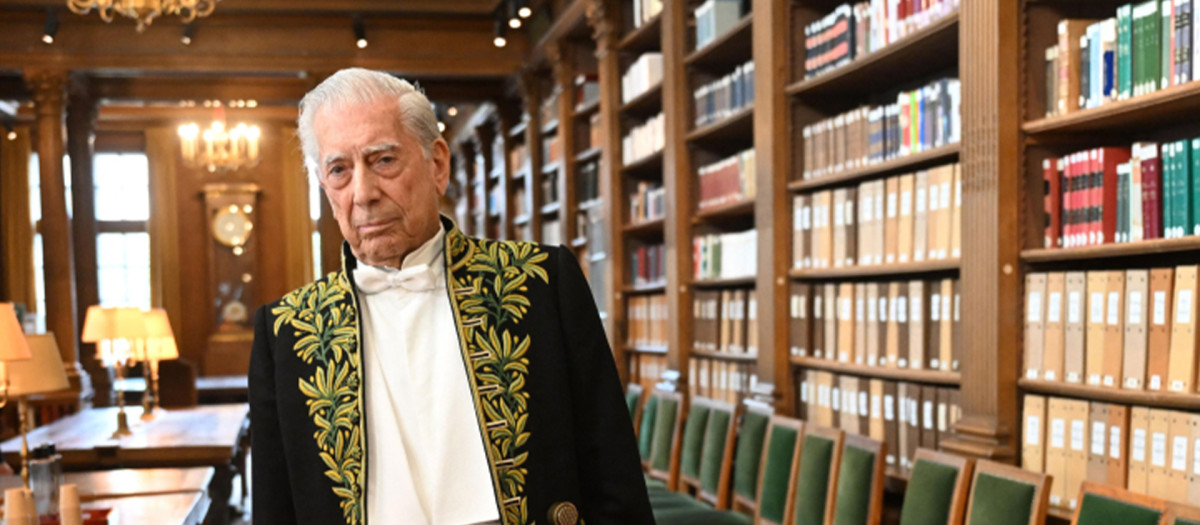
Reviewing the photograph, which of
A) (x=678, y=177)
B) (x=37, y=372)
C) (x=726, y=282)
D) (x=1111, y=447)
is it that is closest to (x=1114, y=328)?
(x=1111, y=447)

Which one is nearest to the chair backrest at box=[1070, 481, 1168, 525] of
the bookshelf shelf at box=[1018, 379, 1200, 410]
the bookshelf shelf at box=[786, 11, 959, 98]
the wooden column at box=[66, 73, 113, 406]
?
the bookshelf shelf at box=[1018, 379, 1200, 410]

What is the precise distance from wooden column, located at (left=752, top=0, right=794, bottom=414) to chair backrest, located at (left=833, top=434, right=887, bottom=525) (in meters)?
1.17

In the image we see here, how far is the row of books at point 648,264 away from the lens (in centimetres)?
658

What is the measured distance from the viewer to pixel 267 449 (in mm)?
1496

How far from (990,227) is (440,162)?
217 cm

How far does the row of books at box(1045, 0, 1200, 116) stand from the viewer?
107 inches

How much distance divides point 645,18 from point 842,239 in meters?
2.50

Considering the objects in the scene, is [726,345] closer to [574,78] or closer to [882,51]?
[882,51]

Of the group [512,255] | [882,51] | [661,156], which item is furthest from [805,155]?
[512,255]

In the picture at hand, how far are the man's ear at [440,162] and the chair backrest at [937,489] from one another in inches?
79.7

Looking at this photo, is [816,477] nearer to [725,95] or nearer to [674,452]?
[674,452]

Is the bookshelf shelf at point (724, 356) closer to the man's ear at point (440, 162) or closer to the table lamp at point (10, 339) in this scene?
the table lamp at point (10, 339)

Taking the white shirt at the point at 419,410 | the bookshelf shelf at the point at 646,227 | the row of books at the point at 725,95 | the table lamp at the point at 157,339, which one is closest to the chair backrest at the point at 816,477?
the row of books at the point at 725,95

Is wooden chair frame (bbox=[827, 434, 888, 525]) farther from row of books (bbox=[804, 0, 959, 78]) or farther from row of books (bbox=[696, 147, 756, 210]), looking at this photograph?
row of books (bbox=[696, 147, 756, 210])
